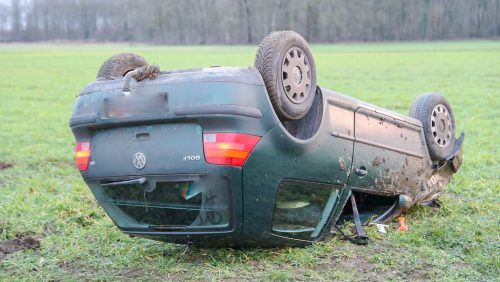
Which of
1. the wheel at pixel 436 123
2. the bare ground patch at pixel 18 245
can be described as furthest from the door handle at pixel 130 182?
the wheel at pixel 436 123

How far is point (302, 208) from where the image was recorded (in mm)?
4344

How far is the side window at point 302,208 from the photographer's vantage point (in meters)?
4.16

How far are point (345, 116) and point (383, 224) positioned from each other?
1117 millimetres

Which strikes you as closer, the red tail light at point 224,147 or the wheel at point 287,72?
the red tail light at point 224,147

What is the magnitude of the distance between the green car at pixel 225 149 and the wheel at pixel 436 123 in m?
0.99

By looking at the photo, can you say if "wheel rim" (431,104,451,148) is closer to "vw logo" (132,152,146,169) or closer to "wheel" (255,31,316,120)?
"wheel" (255,31,316,120)

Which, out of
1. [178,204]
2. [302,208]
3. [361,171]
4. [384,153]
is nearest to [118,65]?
[178,204]

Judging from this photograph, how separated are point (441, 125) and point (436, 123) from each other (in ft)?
0.32

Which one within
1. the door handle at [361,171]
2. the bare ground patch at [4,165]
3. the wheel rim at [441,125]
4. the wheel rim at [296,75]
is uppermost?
the wheel rim at [296,75]

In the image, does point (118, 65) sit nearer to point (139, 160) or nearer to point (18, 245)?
point (139, 160)

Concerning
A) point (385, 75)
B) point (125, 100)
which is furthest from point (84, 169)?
point (385, 75)

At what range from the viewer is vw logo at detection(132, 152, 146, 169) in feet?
12.8

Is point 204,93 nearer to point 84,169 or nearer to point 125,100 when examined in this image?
point 125,100

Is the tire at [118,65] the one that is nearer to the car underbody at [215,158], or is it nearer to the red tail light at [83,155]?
the car underbody at [215,158]
